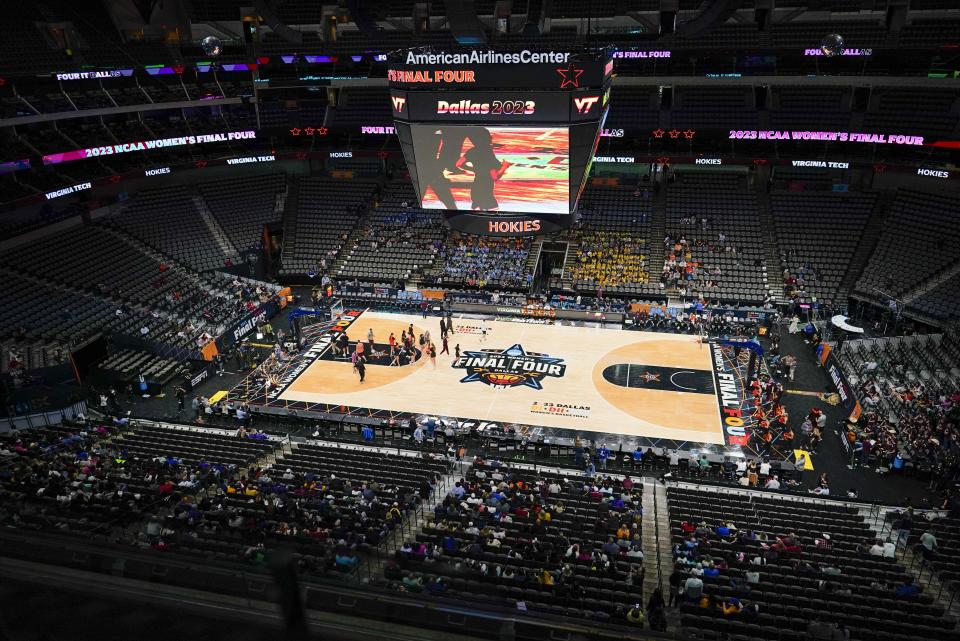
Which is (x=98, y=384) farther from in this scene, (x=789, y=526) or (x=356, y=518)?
(x=789, y=526)

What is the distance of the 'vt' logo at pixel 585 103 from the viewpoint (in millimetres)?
24578

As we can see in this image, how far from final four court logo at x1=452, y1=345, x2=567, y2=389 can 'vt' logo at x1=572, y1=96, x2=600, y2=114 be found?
1255 cm

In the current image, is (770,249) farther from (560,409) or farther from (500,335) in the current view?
(560,409)

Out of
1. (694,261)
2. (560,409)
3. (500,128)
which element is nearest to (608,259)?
(694,261)

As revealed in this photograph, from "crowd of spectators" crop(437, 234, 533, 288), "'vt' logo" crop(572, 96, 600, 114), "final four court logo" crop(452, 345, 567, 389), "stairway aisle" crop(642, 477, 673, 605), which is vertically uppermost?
"'vt' logo" crop(572, 96, 600, 114)

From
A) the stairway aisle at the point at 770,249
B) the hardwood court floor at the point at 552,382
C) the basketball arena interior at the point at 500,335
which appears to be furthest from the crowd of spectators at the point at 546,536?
the stairway aisle at the point at 770,249

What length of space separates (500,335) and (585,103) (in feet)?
49.0

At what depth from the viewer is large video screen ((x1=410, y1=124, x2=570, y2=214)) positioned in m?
26.4

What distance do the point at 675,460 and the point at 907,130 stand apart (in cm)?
2985

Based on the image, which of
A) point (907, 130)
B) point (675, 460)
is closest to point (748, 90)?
point (907, 130)

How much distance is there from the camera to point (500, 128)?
86.1 ft

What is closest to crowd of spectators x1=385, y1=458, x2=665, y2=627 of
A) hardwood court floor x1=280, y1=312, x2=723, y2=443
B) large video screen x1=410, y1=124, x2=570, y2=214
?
hardwood court floor x1=280, y1=312, x2=723, y2=443

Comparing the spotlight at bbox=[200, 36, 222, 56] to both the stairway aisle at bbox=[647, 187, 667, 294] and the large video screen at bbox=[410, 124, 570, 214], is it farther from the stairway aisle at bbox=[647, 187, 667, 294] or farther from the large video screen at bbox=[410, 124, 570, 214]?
the stairway aisle at bbox=[647, 187, 667, 294]

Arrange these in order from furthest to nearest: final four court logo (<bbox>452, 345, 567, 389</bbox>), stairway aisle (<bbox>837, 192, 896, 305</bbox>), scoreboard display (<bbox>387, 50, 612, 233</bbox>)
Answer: stairway aisle (<bbox>837, 192, 896, 305</bbox>), final four court logo (<bbox>452, 345, 567, 389</bbox>), scoreboard display (<bbox>387, 50, 612, 233</bbox>)
